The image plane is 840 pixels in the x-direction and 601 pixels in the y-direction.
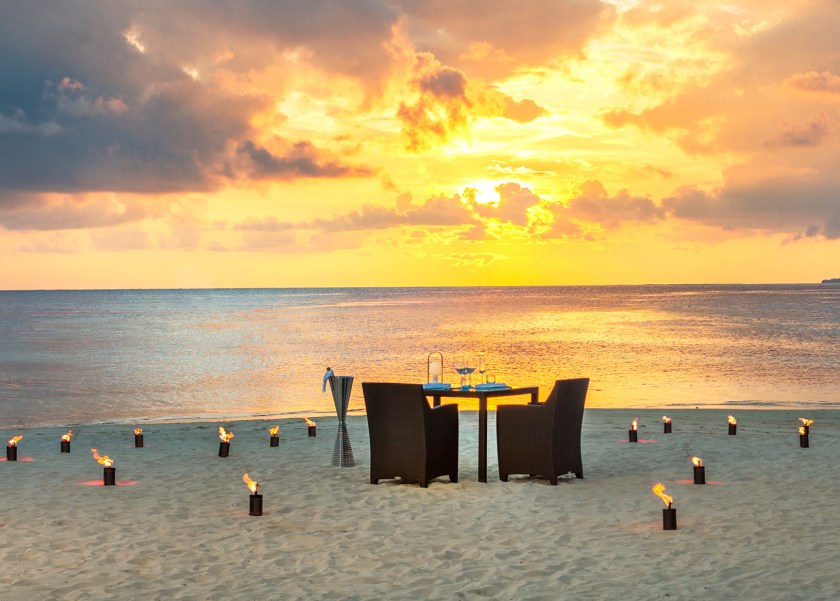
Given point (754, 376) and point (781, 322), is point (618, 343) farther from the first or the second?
point (781, 322)

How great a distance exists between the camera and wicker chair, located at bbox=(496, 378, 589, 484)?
9336mm

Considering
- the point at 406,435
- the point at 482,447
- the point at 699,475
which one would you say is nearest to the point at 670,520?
the point at 699,475

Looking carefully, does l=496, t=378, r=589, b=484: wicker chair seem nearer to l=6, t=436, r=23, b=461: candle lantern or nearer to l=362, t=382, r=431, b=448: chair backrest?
l=362, t=382, r=431, b=448: chair backrest

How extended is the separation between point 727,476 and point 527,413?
2302 millimetres

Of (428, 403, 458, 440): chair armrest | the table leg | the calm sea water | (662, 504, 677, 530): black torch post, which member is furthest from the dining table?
the calm sea water

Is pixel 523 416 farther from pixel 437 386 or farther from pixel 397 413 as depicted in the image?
pixel 397 413

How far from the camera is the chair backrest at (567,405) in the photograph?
9328 millimetres

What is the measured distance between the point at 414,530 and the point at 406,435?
6.13 ft

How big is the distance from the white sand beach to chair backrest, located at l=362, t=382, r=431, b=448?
1.65ft

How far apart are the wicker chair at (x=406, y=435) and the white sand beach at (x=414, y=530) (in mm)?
183

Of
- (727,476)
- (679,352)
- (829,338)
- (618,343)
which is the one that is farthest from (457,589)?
(829,338)

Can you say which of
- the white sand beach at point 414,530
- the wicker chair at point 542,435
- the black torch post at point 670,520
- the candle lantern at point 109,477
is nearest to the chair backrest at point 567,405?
the wicker chair at point 542,435

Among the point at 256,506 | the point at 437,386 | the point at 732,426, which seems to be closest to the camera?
the point at 256,506

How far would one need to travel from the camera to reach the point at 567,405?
953cm
